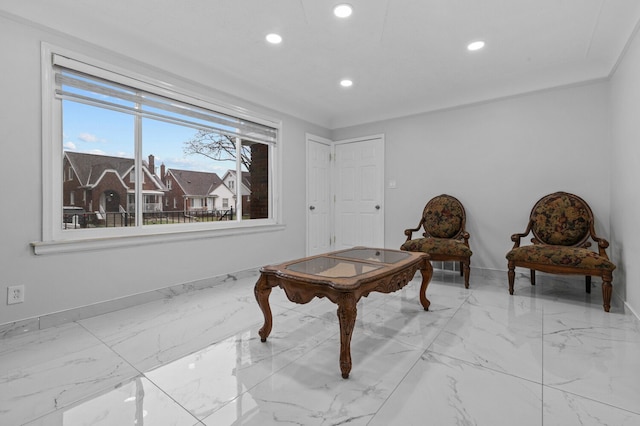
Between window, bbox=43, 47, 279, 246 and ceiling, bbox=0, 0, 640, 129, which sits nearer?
ceiling, bbox=0, 0, 640, 129

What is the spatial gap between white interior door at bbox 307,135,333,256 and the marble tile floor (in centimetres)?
210

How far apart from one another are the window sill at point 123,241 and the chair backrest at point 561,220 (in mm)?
3215

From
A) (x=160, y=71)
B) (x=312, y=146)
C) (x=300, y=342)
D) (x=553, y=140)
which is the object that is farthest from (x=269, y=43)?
(x=553, y=140)

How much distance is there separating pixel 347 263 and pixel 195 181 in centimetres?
207

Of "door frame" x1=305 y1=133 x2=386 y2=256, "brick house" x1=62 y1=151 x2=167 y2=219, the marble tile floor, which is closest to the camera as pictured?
the marble tile floor

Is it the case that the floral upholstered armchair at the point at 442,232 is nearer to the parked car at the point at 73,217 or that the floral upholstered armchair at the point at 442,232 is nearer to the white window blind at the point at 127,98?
the white window blind at the point at 127,98

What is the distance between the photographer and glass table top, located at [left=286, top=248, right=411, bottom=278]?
1.92 metres

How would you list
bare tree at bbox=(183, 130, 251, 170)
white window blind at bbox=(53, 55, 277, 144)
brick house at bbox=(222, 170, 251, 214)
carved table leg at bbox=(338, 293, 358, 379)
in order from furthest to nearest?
brick house at bbox=(222, 170, 251, 214)
bare tree at bbox=(183, 130, 251, 170)
white window blind at bbox=(53, 55, 277, 144)
carved table leg at bbox=(338, 293, 358, 379)

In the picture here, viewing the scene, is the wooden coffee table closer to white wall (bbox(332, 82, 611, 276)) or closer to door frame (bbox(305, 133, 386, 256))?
white wall (bbox(332, 82, 611, 276))

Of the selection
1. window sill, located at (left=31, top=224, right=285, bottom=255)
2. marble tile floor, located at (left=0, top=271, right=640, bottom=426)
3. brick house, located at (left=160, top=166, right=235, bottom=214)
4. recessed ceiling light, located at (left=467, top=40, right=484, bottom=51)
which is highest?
Result: recessed ceiling light, located at (left=467, top=40, right=484, bottom=51)

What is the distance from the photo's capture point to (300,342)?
6.53 feet

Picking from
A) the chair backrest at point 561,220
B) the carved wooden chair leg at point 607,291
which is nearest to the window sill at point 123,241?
the chair backrest at point 561,220

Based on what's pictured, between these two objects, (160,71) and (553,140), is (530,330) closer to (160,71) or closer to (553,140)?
(553,140)

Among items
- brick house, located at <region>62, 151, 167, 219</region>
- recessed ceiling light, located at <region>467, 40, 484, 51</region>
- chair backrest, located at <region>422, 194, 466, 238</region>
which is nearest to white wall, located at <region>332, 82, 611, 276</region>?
chair backrest, located at <region>422, 194, 466, 238</region>
